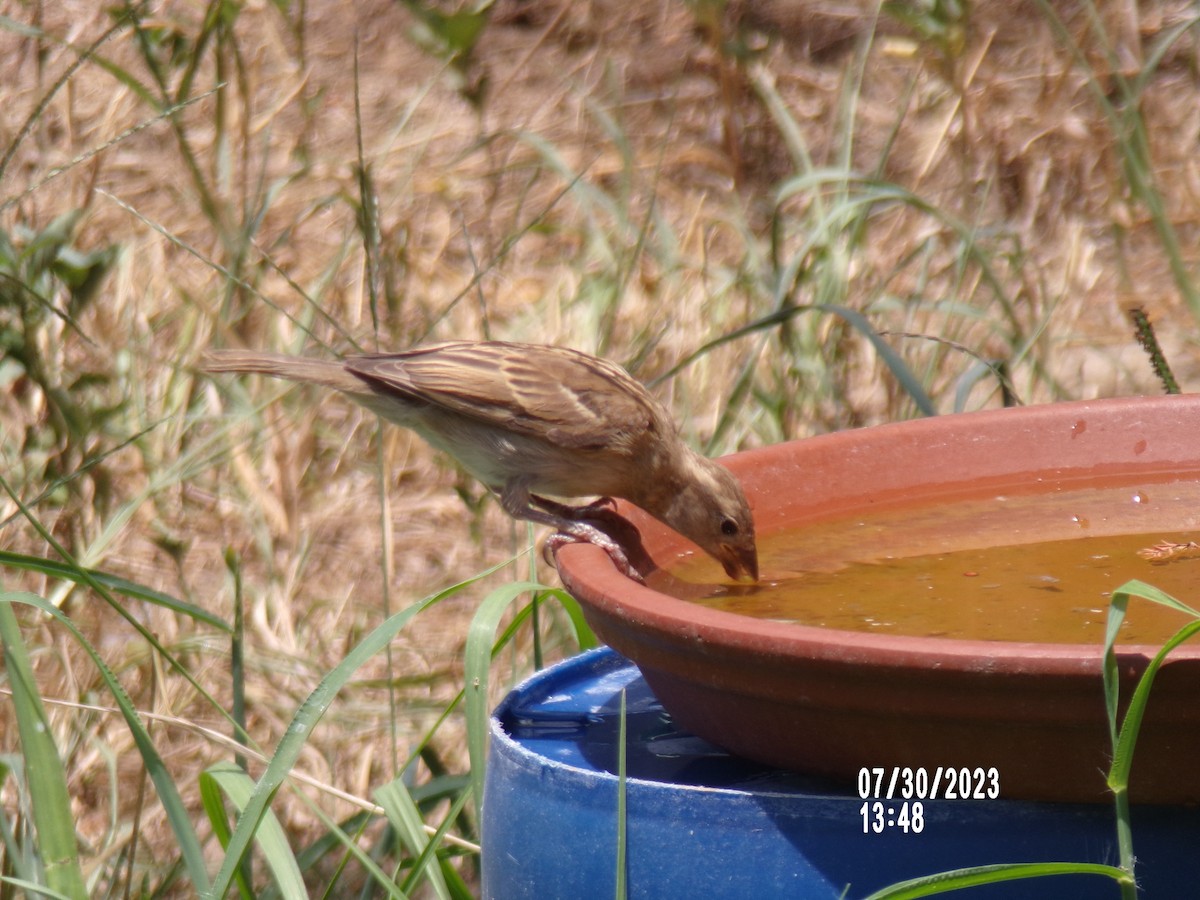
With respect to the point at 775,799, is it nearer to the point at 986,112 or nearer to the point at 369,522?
the point at 369,522

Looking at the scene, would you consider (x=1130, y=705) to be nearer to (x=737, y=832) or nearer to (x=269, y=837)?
(x=737, y=832)

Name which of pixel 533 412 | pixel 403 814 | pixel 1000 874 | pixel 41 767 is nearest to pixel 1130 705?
pixel 1000 874

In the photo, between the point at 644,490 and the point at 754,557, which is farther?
the point at 644,490

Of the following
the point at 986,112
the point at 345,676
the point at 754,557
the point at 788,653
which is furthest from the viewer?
the point at 986,112

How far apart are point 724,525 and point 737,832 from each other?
3.55 ft

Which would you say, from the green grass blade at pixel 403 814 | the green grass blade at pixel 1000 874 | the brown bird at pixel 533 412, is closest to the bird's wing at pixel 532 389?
the brown bird at pixel 533 412

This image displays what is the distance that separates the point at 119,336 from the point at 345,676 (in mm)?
3782

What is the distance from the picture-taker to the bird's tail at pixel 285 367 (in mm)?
4156

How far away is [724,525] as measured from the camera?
308cm

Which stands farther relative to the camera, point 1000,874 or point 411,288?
point 411,288

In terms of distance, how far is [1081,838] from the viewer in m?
1.94

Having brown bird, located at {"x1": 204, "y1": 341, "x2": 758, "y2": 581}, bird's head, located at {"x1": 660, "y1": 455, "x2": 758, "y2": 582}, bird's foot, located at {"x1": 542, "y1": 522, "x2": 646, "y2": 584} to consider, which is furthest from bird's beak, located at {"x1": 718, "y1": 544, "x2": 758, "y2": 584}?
brown bird, located at {"x1": 204, "y1": 341, "x2": 758, "y2": 581}

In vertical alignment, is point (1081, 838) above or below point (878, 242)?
below

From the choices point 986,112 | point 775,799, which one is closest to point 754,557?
point 775,799
